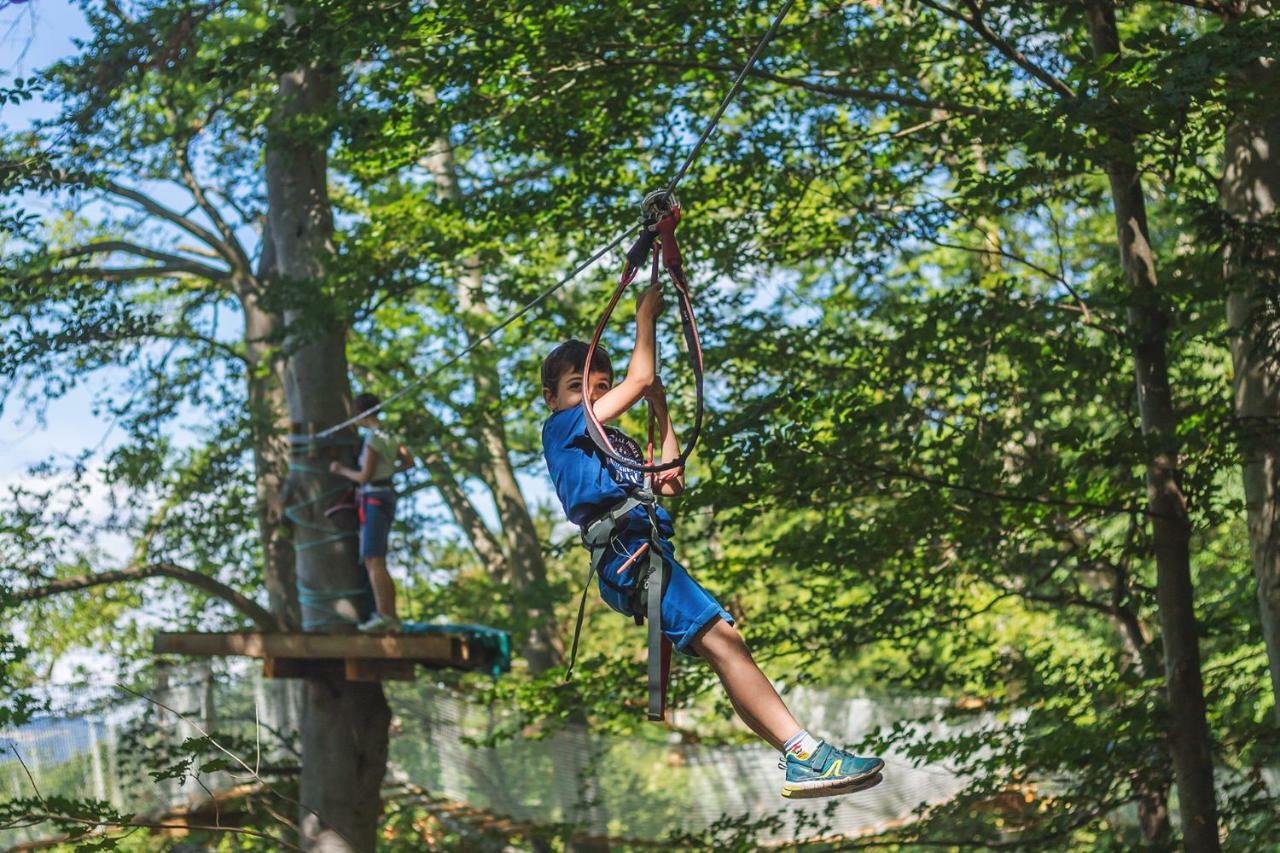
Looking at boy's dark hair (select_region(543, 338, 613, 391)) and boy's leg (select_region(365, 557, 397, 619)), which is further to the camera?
boy's leg (select_region(365, 557, 397, 619))

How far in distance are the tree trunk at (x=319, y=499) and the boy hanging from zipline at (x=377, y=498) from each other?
2.18 feet

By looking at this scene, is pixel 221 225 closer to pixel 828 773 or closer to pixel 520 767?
pixel 520 767

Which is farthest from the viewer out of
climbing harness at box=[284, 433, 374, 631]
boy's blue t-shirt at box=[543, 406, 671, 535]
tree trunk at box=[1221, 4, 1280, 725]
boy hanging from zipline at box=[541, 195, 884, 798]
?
climbing harness at box=[284, 433, 374, 631]

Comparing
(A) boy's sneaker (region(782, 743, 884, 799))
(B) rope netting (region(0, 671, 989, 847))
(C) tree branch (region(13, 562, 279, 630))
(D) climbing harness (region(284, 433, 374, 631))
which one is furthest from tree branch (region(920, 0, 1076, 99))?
(C) tree branch (region(13, 562, 279, 630))

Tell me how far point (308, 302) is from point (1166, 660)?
5179 mm

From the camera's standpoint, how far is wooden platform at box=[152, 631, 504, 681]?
275 inches

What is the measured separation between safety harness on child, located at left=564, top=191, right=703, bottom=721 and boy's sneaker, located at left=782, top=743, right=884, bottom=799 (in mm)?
379

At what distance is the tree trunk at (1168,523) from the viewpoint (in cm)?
599

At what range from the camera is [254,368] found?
11.2 m

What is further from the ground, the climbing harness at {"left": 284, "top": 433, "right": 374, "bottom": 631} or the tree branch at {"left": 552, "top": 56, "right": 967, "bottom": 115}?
the tree branch at {"left": 552, "top": 56, "right": 967, "bottom": 115}

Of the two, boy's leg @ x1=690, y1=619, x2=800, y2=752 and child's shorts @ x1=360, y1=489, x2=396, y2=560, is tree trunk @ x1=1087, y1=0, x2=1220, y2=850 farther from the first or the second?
child's shorts @ x1=360, y1=489, x2=396, y2=560

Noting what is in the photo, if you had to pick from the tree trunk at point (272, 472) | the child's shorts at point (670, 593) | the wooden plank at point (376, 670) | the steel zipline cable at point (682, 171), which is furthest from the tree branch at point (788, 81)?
the tree trunk at point (272, 472)

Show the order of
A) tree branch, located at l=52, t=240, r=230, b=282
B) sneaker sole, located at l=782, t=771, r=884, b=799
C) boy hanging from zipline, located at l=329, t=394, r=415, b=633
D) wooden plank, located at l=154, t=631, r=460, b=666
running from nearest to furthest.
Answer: sneaker sole, located at l=782, t=771, r=884, b=799 → wooden plank, located at l=154, t=631, r=460, b=666 → boy hanging from zipline, located at l=329, t=394, r=415, b=633 → tree branch, located at l=52, t=240, r=230, b=282

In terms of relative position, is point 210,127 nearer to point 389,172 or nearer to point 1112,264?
point 389,172
